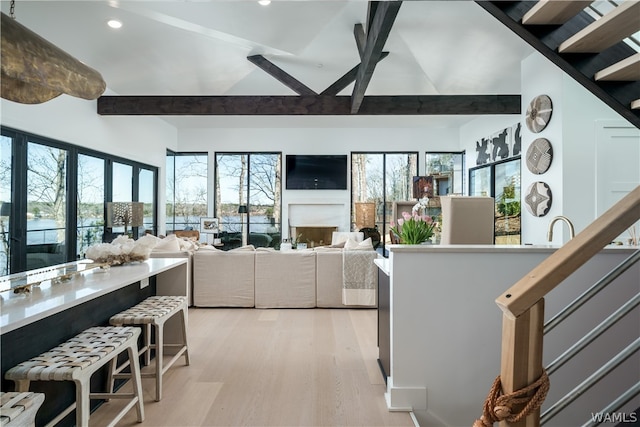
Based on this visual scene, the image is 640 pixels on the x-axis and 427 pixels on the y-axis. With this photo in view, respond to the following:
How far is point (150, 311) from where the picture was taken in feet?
7.98

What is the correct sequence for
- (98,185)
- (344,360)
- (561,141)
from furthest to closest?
(98,185) < (561,141) < (344,360)

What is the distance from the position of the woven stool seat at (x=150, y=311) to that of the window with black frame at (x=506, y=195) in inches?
204

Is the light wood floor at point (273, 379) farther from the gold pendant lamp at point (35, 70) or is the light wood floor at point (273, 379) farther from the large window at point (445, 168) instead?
the large window at point (445, 168)

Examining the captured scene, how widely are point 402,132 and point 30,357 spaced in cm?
824

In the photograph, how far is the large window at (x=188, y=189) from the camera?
890 cm

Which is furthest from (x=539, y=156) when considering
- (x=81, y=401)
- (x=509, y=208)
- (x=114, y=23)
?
(x=114, y=23)

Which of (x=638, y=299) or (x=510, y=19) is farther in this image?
(x=510, y=19)

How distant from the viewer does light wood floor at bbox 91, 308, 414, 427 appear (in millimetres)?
2205

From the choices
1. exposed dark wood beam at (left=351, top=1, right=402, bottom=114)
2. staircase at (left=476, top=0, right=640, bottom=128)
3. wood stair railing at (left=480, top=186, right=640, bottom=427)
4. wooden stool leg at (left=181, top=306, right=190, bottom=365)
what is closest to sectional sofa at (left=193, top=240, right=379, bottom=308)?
wooden stool leg at (left=181, top=306, right=190, bottom=365)

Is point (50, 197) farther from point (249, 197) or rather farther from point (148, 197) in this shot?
point (249, 197)

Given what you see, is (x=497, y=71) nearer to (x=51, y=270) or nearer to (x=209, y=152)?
(x=51, y=270)

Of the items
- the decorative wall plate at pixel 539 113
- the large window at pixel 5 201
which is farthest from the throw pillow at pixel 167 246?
the decorative wall plate at pixel 539 113

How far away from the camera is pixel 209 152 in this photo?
889 cm

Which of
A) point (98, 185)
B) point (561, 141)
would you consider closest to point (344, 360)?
point (561, 141)
